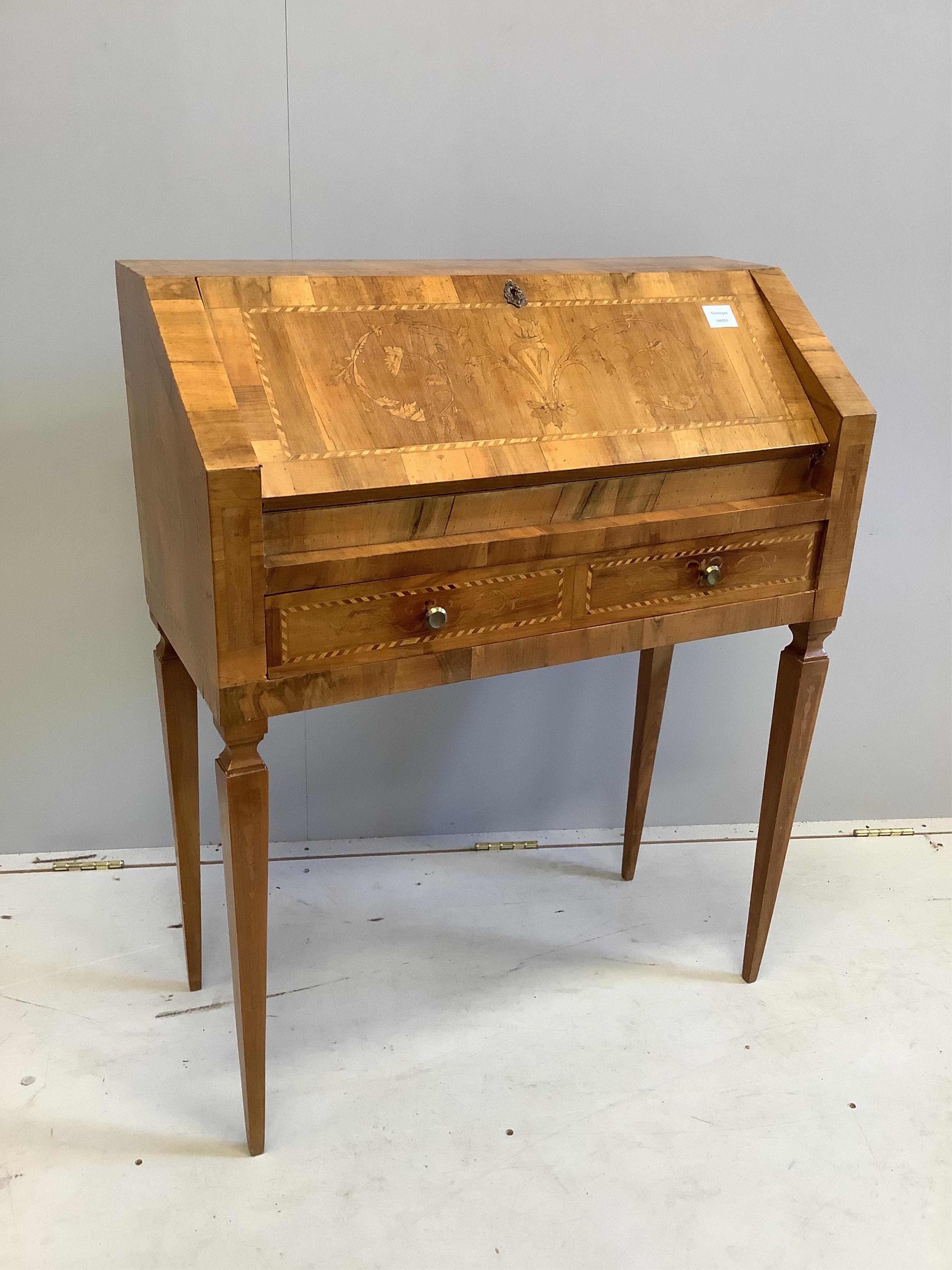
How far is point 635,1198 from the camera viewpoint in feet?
5.92

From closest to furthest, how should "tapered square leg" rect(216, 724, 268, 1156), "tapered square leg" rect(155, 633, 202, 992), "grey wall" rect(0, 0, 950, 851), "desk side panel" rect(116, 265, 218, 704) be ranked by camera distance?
"desk side panel" rect(116, 265, 218, 704) → "tapered square leg" rect(216, 724, 268, 1156) → "tapered square leg" rect(155, 633, 202, 992) → "grey wall" rect(0, 0, 950, 851)

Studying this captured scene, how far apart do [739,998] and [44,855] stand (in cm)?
159

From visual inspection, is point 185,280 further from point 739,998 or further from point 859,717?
point 859,717

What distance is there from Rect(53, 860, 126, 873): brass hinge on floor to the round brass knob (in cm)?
153

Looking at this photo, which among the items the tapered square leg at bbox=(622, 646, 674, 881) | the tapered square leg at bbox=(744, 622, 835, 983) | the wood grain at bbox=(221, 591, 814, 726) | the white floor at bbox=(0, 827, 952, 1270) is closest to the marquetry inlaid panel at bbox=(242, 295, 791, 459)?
the wood grain at bbox=(221, 591, 814, 726)

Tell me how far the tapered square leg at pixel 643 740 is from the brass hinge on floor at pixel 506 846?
0.23 metres

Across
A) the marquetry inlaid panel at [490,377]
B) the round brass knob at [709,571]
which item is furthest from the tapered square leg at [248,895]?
the round brass knob at [709,571]

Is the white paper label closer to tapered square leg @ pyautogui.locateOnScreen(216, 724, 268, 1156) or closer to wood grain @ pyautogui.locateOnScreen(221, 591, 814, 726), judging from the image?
wood grain @ pyautogui.locateOnScreen(221, 591, 814, 726)

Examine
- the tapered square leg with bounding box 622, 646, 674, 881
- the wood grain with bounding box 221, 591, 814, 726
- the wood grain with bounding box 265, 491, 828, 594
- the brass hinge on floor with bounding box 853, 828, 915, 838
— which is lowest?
the brass hinge on floor with bounding box 853, 828, 915, 838

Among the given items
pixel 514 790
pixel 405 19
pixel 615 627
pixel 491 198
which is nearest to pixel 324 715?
pixel 514 790

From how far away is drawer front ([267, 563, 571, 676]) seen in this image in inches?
61.4

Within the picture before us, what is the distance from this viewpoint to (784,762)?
2.13 meters

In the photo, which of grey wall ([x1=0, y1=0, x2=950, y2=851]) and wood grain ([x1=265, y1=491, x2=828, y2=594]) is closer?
wood grain ([x1=265, y1=491, x2=828, y2=594])

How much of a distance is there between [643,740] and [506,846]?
0.46 metres
